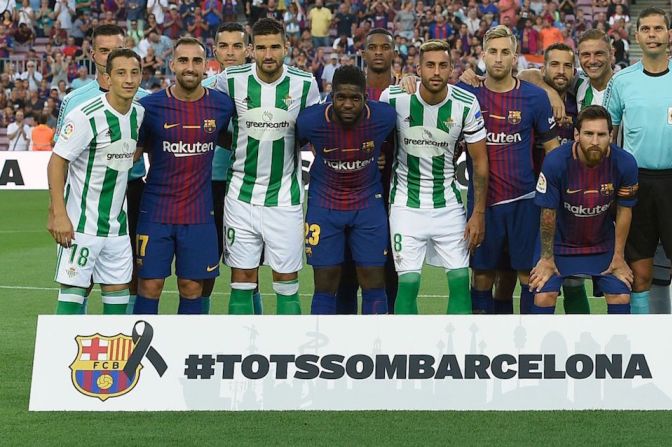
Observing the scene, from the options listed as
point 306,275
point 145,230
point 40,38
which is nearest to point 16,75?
point 40,38

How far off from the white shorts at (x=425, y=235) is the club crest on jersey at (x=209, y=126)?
1241 millimetres

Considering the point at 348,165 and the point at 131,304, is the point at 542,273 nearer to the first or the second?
the point at 348,165

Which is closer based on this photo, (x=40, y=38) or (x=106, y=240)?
(x=106, y=240)

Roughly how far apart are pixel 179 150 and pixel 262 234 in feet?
2.59

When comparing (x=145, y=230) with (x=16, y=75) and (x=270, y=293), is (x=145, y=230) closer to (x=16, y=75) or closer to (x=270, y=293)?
(x=270, y=293)

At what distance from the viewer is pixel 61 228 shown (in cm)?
A: 731

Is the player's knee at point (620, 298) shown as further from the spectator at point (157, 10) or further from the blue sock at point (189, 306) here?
the spectator at point (157, 10)

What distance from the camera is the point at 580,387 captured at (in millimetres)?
6613

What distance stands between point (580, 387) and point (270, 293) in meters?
5.84

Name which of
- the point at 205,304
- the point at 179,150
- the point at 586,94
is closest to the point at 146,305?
the point at 205,304

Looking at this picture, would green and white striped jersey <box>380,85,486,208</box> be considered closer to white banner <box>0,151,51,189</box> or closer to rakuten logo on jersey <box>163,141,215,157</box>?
rakuten logo on jersey <box>163,141,215,157</box>

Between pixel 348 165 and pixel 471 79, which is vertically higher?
pixel 471 79

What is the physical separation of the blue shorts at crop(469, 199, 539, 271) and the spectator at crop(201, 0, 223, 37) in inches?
777

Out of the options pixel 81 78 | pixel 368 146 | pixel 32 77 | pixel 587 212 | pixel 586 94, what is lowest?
pixel 32 77
